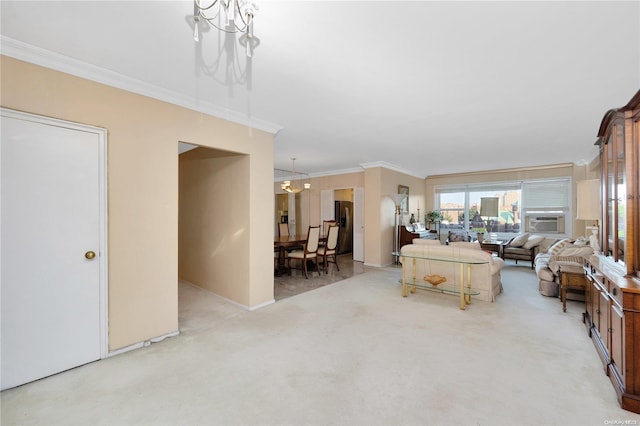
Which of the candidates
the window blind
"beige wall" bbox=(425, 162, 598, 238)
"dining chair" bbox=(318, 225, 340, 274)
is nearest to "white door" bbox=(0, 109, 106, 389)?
"dining chair" bbox=(318, 225, 340, 274)

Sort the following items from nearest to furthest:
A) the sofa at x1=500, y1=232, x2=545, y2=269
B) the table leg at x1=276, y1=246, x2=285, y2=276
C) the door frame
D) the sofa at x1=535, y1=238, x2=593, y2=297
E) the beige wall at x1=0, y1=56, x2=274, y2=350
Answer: the beige wall at x1=0, y1=56, x2=274, y2=350 < the door frame < the sofa at x1=535, y1=238, x2=593, y2=297 < the table leg at x1=276, y1=246, x2=285, y2=276 < the sofa at x1=500, y1=232, x2=545, y2=269

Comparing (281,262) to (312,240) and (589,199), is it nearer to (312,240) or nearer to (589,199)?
(312,240)

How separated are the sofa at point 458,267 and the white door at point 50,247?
384cm

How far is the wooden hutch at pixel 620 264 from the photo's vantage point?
69.3 inches

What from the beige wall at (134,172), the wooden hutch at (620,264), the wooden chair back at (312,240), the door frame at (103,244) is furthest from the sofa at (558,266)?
the door frame at (103,244)

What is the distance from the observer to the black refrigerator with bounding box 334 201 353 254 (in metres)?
8.24

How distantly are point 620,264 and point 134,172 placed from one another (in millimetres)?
4315

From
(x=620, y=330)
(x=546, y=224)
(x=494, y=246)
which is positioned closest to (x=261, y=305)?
(x=620, y=330)

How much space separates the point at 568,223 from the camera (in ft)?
22.0

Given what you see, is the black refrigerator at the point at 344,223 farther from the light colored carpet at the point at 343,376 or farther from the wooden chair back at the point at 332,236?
the light colored carpet at the point at 343,376

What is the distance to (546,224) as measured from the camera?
697cm

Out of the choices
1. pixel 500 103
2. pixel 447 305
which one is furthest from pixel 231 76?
pixel 447 305

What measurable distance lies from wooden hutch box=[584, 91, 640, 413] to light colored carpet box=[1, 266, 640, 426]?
17 centimetres

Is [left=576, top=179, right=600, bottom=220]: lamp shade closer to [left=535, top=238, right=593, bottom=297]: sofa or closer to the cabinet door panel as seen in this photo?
[left=535, top=238, right=593, bottom=297]: sofa
